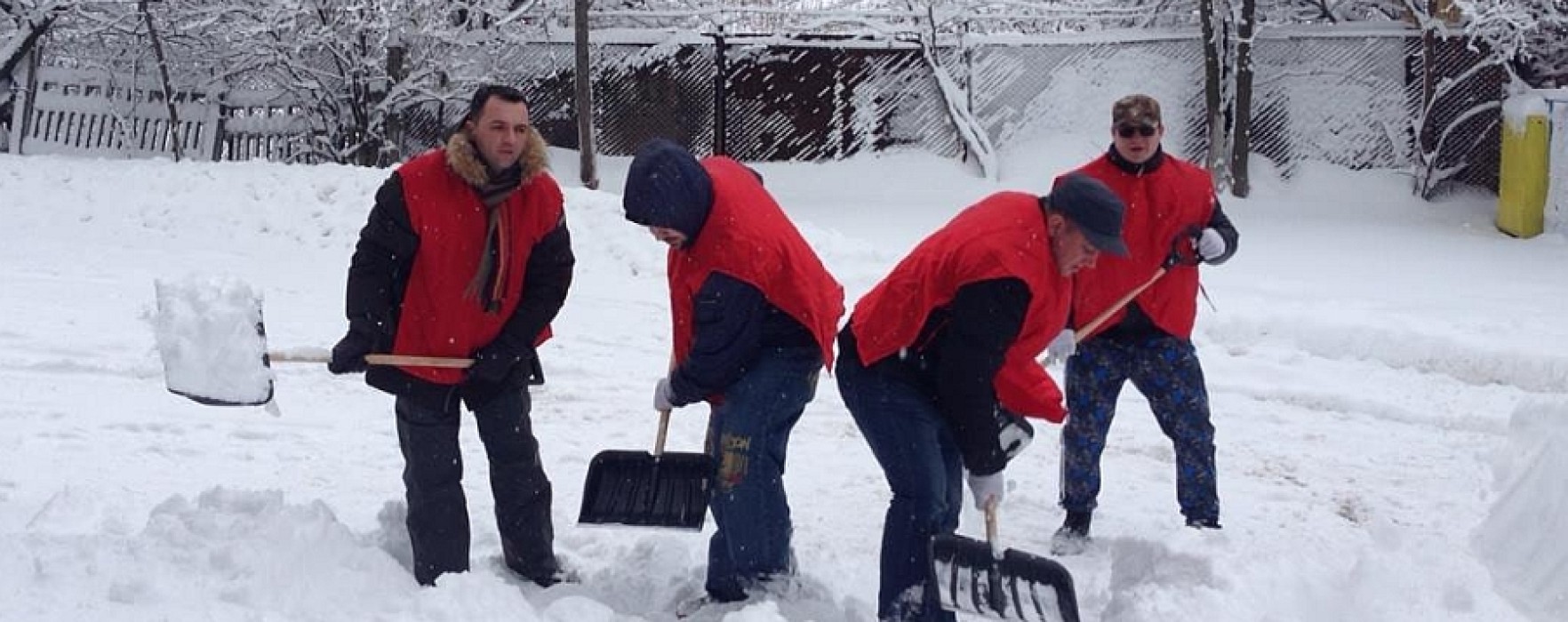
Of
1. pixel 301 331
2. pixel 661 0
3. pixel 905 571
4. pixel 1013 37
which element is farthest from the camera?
pixel 661 0

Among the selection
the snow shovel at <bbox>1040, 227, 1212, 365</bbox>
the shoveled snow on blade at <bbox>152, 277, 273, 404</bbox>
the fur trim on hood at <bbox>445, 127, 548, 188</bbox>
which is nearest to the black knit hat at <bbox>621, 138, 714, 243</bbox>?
the fur trim on hood at <bbox>445, 127, 548, 188</bbox>

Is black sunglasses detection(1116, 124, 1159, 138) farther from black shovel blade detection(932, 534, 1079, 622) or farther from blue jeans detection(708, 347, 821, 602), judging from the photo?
black shovel blade detection(932, 534, 1079, 622)

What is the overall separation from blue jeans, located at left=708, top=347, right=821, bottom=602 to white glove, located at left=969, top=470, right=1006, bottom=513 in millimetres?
502

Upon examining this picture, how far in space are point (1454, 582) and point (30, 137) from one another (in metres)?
15.8

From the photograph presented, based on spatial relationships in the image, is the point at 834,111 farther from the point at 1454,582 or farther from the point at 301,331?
the point at 1454,582

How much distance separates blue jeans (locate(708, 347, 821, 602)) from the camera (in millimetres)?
4117

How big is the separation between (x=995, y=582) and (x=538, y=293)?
1.52 metres

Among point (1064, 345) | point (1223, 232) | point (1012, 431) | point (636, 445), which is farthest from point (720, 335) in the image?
point (636, 445)

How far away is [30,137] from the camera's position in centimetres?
1642

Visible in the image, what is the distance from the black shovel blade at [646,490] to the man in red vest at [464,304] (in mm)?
197

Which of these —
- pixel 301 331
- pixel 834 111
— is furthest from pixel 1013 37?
pixel 301 331

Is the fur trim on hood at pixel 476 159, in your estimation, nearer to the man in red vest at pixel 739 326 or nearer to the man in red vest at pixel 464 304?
the man in red vest at pixel 464 304

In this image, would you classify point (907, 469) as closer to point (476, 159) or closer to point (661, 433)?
point (661, 433)

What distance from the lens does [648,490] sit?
455 centimetres
